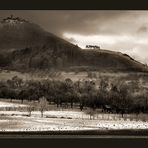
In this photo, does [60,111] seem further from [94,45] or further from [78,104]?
[94,45]

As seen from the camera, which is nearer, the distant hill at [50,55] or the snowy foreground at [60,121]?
the snowy foreground at [60,121]

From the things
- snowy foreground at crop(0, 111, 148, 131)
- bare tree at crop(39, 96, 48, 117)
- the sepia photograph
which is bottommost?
snowy foreground at crop(0, 111, 148, 131)

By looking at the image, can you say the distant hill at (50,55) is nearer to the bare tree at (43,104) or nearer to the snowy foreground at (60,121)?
the bare tree at (43,104)

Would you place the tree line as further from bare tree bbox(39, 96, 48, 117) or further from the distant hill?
the distant hill

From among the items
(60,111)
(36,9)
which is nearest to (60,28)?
(36,9)

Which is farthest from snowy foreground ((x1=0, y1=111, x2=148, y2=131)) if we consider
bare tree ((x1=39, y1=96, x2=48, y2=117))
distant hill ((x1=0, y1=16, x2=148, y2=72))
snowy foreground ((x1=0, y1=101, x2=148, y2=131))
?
distant hill ((x1=0, y1=16, x2=148, y2=72))

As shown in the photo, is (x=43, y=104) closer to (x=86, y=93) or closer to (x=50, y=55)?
(x=86, y=93)

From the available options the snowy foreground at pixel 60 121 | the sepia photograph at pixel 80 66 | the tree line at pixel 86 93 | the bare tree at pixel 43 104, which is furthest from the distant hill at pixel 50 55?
the snowy foreground at pixel 60 121

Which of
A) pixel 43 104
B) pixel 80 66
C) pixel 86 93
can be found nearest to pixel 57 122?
pixel 43 104
